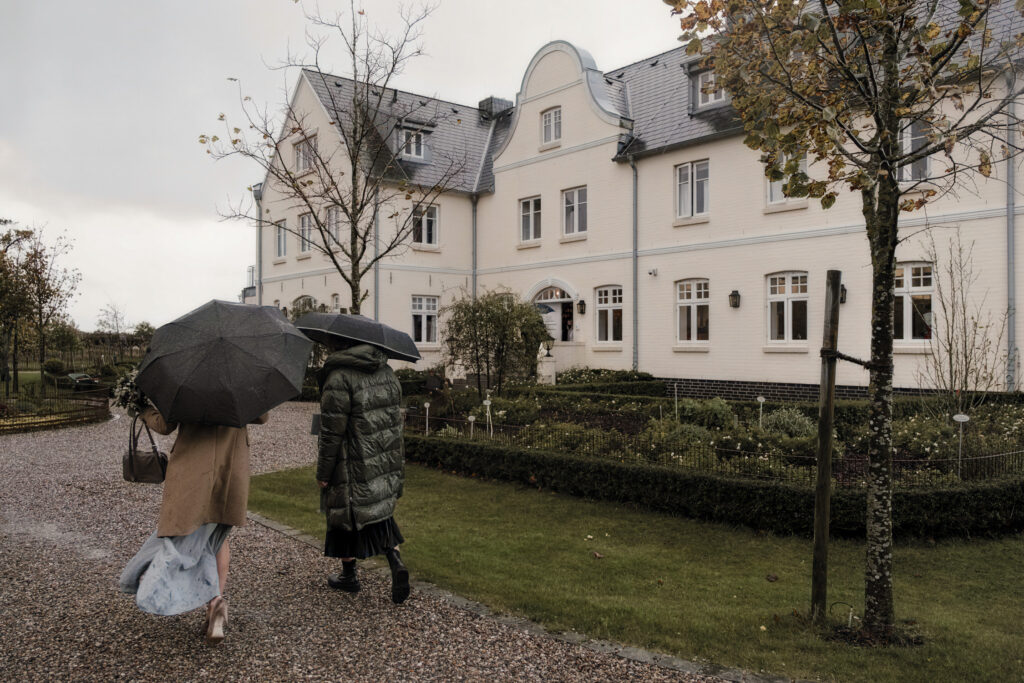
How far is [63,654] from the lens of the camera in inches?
165

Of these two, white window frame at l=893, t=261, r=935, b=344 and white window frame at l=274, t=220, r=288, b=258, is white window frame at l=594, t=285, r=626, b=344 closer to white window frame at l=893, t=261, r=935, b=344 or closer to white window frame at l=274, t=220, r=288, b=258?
white window frame at l=893, t=261, r=935, b=344

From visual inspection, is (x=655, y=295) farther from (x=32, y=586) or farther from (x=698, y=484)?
(x=32, y=586)

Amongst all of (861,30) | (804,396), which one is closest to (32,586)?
(861,30)

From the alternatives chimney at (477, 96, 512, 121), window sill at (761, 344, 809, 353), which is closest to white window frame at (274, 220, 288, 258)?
chimney at (477, 96, 512, 121)

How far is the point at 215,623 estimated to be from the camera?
14.1ft

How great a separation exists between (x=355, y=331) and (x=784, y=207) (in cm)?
1541

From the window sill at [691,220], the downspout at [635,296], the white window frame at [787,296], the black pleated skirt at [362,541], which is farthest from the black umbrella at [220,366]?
the downspout at [635,296]

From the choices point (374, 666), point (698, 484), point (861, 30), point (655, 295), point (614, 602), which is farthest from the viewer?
point (655, 295)

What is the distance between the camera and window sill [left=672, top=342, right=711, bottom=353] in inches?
762

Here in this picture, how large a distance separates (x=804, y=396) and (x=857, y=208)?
4.42m

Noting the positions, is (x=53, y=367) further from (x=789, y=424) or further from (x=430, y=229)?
(x=789, y=424)

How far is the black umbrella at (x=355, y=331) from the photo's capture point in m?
5.04

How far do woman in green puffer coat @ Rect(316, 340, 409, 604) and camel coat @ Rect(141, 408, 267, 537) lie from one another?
0.59 meters

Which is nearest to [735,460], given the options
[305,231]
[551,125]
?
[551,125]
